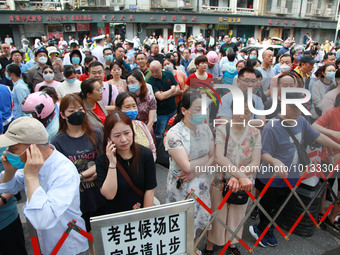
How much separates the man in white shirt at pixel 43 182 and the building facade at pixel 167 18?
2330 cm

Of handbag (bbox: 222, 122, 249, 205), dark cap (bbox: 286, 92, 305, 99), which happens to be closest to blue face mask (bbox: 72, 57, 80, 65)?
handbag (bbox: 222, 122, 249, 205)

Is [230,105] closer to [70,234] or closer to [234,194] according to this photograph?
[234,194]

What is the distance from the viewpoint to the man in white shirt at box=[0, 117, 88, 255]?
5.34 feet

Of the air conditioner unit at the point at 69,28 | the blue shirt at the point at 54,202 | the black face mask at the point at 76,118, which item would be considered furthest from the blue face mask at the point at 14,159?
the air conditioner unit at the point at 69,28

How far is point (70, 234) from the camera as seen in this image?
1959 mm

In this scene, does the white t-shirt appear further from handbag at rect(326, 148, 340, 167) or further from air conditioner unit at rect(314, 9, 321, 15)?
air conditioner unit at rect(314, 9, 321, 15)

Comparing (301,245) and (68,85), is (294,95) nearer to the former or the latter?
(301,245)

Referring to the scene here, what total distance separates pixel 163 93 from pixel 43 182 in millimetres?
3062

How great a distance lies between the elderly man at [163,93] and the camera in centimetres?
465

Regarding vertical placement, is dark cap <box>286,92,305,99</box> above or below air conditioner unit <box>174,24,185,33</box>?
below

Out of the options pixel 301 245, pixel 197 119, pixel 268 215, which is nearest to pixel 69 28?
pixel 197 119

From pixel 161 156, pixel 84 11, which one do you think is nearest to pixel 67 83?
pixel 161 156

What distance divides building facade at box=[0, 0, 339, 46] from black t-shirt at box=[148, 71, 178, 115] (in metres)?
20.9

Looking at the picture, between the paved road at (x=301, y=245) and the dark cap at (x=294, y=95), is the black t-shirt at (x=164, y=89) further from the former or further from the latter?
the dark cap at (x=294, y=95)
